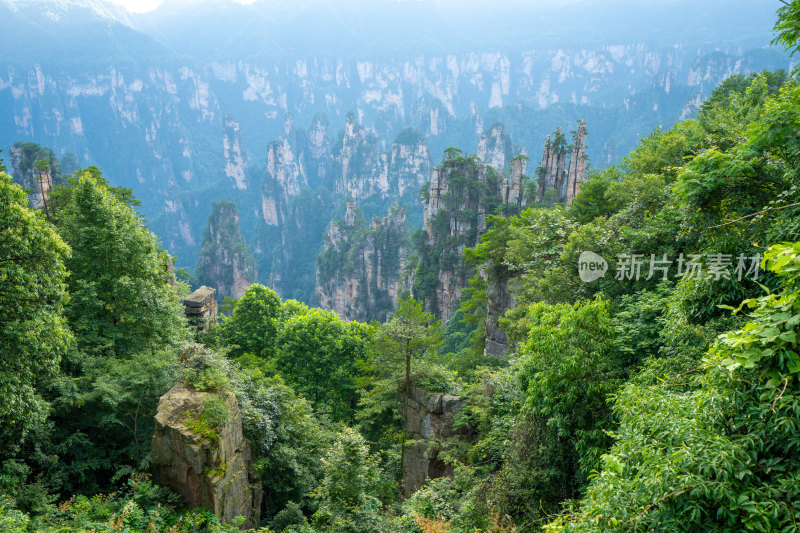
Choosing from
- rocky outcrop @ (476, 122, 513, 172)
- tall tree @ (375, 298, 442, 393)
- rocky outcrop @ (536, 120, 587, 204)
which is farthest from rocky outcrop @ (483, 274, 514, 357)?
rocky outcrop @ (476, 122, 513, 172)

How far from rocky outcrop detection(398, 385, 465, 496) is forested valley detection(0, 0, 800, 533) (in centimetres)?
7

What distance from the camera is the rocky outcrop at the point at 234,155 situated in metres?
142

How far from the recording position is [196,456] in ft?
35.9

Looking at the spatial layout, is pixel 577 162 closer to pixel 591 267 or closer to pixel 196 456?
pixel 591 267

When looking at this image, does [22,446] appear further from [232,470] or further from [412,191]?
[412,191]

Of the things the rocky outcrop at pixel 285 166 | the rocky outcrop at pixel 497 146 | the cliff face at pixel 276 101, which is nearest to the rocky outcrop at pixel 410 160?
the cliff face at pixel 276 101

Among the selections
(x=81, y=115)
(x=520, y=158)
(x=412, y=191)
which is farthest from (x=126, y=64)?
(x=520, y=158)

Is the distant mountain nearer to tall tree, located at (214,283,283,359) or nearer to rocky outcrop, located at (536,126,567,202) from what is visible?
rocky outcrop, located at (536,126,567,202)

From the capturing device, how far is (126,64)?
156875 millimetres

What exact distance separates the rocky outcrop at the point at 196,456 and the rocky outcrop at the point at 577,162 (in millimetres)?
38963

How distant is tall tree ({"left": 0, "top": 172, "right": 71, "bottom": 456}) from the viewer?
995 cm

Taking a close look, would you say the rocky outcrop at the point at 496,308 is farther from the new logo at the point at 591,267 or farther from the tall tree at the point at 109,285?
the tall tree at the point at 109,285

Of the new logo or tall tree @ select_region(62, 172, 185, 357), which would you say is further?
tall tree @ select_region(62, 172, 185, 357)

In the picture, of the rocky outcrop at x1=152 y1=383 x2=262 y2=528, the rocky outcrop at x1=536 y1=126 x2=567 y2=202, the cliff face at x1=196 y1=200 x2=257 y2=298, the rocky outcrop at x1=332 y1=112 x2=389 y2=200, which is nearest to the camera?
the rocky outcrop at x1=152 y1=383 x2=262 y2=528
